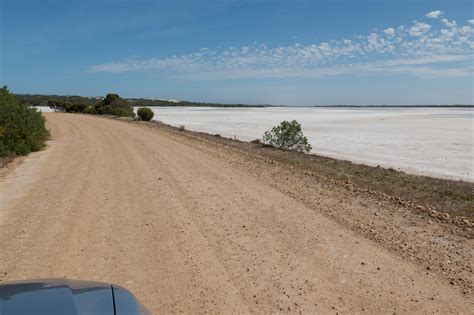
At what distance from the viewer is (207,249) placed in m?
5.93

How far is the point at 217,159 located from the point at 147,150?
10.9 ft

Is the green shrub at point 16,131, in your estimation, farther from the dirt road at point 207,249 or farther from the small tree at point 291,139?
the small tree at point 291,139

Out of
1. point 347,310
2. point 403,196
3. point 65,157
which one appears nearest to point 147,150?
point 65,157

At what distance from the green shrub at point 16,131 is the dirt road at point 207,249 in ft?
22.0

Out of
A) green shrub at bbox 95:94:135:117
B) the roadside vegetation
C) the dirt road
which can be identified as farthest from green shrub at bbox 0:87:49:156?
green shrub at bbox 95:94:135:117

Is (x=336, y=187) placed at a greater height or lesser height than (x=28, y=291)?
lesser

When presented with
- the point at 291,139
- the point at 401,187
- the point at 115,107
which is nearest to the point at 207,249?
the point at 401,187

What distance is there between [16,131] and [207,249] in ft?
48.5

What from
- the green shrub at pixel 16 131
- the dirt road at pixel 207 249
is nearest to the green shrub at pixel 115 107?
the green shrub at pixel 16 131

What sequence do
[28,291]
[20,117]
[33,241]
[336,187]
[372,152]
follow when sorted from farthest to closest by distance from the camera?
1. [372,152]
2. [20,117]
3. [336,187]
4. [33,241]
5. [28,291]

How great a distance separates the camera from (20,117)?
60.2ft

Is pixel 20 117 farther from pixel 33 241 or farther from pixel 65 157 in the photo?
pixel 33 241

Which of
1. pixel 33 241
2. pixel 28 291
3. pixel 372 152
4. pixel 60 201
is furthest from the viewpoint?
pixel 372 152

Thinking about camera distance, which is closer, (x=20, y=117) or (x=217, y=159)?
(x=217, y=159)
